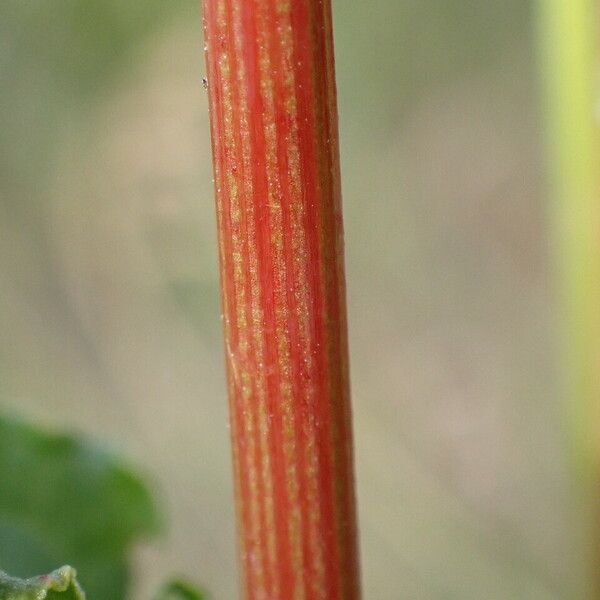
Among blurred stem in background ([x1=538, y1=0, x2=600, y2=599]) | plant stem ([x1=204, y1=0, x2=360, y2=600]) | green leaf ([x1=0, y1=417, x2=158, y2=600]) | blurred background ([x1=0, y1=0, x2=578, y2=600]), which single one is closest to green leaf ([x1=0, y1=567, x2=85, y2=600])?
plant stem ([x1=204, y1=0, x2=360, y2=600])

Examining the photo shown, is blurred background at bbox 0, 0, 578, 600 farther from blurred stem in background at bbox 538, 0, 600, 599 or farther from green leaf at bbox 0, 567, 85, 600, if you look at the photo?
green leaf at bbox 0, 567, 85, 600

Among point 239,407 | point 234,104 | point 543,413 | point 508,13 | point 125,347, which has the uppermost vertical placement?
point 508,13

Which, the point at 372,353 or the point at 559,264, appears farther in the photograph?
the point at 372,353

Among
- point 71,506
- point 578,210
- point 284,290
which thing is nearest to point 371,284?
point 578,210

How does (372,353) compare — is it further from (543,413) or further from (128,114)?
(128,114)

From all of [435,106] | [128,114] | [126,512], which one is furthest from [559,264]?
[128,114]

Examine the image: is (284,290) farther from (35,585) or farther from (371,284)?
(371,284)

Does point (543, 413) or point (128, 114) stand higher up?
point (128, 114)
